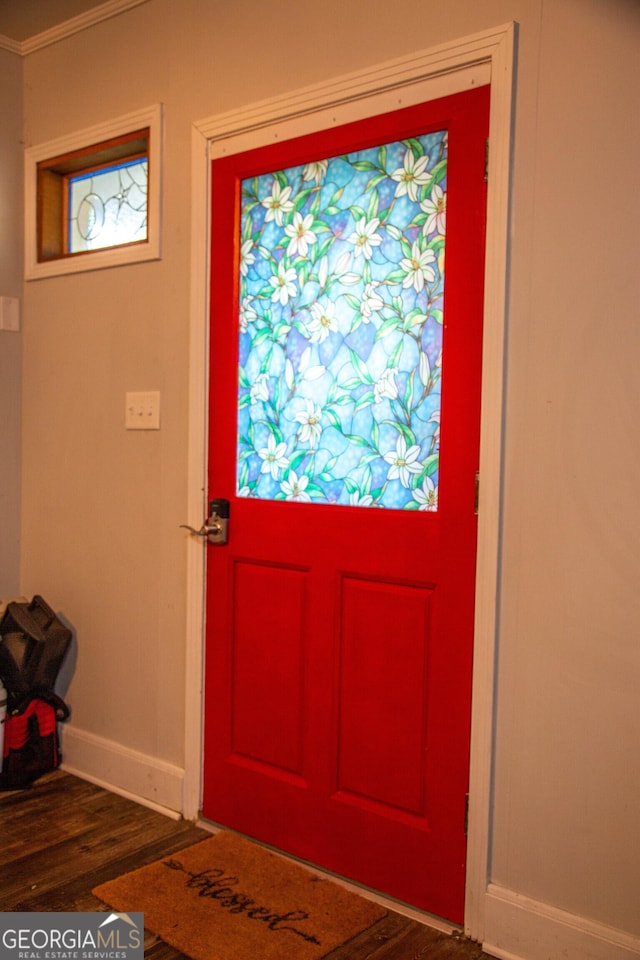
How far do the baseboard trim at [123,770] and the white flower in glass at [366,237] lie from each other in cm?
177

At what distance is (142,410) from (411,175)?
1221 millimetres

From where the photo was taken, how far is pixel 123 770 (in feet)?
9.77

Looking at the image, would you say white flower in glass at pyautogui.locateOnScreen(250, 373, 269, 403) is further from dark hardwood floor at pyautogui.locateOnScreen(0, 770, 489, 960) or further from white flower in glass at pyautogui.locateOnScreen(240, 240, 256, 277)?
dark hardwood floor at pyautogui.locateOnScreen(0, 770, 489, 960)

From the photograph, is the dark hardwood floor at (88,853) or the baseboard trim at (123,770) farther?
the baseboard trim at (123,770)

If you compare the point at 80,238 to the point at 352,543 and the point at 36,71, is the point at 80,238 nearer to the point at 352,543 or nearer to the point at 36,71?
the point at 36,71

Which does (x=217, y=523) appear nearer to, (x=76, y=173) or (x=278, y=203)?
(x=278, y=203)

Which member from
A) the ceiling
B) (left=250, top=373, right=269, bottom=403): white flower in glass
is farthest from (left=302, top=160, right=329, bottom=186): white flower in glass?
the ceiling

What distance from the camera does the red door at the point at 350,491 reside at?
216cm

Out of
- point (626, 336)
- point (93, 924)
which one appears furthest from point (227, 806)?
point (626, 336)

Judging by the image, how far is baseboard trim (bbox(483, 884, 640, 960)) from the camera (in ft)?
6.27

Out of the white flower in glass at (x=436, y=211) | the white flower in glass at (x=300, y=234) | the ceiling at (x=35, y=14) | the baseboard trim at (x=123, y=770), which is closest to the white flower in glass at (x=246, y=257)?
the white flower in glass at (x=300, y=234)

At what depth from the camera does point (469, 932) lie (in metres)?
2.12

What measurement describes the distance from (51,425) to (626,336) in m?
2.21

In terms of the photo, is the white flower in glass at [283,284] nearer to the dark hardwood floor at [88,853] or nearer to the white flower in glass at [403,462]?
the white flower in glass at [403,462]
